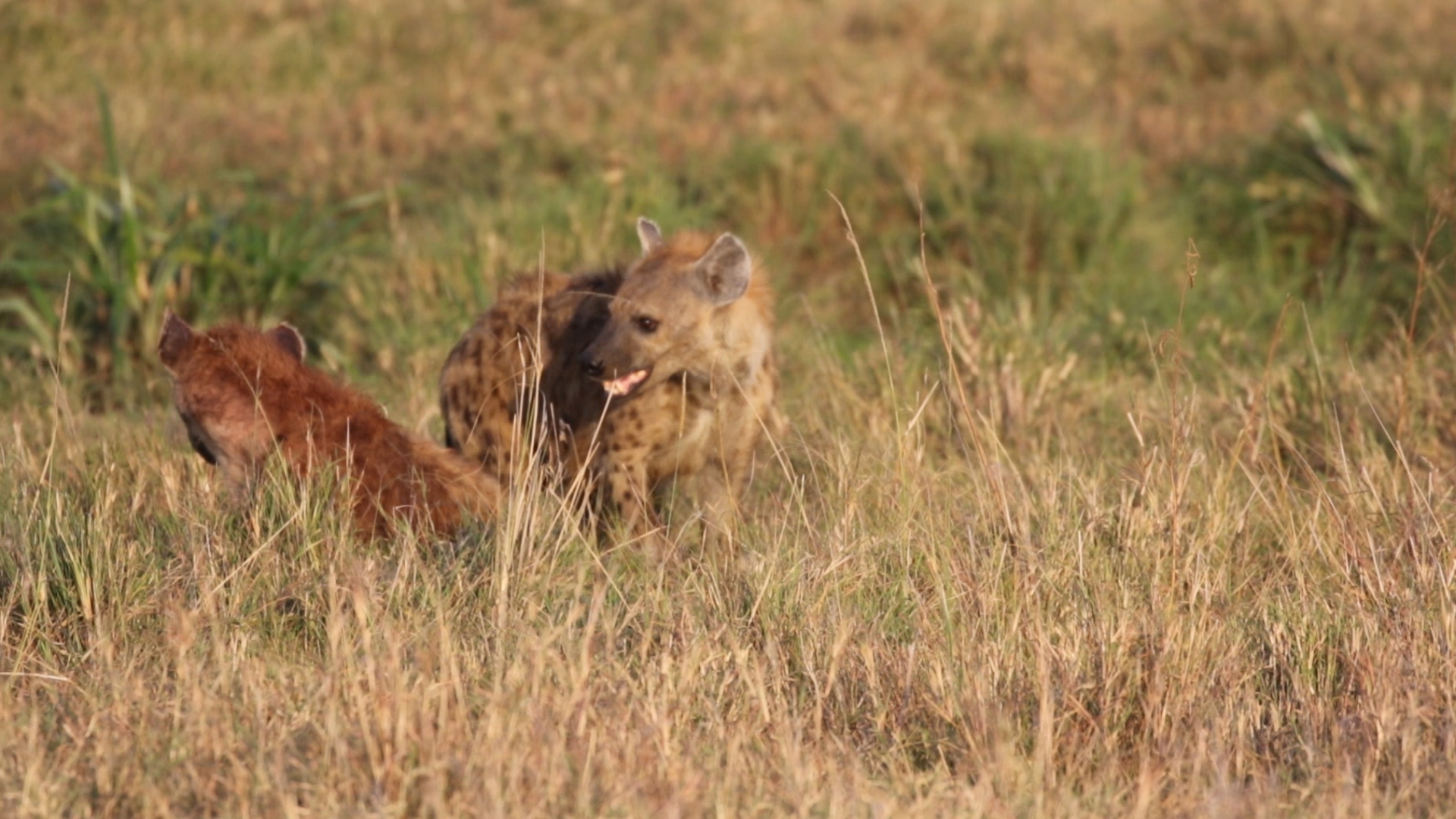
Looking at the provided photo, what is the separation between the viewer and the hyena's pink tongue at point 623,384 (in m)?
5.65

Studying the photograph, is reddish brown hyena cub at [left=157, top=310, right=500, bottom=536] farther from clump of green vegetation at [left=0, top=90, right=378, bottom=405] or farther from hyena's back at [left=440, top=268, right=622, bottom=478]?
clump of green vegetation at [left=0, top=90, right=378, bottom=405]

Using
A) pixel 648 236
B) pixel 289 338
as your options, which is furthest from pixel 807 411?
pixel 289 338

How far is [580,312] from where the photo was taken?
6.05 meters

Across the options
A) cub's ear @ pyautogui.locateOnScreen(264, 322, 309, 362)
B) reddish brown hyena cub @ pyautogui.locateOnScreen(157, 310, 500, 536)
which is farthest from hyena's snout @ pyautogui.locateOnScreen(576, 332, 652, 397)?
cub's ear @ pyautogui.locateOnScreen(264, 322, 309, 362)

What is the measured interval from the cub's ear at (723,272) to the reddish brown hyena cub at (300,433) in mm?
1102

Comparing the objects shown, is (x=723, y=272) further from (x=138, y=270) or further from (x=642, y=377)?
(x=138, y=270)

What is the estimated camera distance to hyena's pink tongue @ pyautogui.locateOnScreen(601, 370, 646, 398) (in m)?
5.65

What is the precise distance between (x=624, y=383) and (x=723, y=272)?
456 mm

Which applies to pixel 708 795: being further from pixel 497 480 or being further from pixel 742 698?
pixel 497 480

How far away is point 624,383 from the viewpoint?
570 centimetres

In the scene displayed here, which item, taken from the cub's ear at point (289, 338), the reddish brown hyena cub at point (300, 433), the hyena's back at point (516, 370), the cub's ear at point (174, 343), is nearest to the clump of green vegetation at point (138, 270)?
the hyena's back at point (516, 370)

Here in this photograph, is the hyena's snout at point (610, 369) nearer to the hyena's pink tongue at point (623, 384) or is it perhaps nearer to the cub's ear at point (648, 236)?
the hyena's pink tongue at point (623, 384)

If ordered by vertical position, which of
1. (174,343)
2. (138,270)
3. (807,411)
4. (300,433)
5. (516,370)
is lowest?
(138,270)

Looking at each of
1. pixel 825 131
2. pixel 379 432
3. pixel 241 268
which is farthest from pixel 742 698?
pixel 825 131
